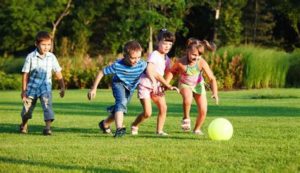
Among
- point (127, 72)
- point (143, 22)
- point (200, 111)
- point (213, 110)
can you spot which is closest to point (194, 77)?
point (200, 111)

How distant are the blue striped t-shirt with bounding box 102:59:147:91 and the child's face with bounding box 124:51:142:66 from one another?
7cm

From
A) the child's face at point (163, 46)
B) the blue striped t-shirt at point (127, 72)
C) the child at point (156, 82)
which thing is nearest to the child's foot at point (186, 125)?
the child at point (156, 82)

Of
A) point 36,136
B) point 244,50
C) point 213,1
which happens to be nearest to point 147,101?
point 36,136

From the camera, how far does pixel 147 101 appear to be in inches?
437

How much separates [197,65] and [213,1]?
2034 inches

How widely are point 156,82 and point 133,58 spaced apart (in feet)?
1.90

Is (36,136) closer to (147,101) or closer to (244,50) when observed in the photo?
(147,101)

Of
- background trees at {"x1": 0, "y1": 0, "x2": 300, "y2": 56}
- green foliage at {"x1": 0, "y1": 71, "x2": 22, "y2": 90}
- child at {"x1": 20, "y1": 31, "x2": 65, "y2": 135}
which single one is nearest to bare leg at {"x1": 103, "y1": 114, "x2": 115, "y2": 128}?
child at {"x1": 20, "y1": 31, "x2": 65, "y2": 135}

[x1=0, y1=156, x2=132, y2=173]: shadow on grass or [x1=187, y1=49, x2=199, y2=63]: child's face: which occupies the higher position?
[x1=187, y1=49, x2=199, y2=63]: child's face

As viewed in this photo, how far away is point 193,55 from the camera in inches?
441

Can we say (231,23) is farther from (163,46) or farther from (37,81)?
(163,46)

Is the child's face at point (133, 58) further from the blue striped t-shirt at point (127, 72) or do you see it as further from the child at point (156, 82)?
the child at point (156, 82)

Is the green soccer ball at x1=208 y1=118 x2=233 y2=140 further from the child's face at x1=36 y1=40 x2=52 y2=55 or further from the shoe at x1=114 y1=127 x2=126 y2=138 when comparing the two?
the child's face at x1=36 y1=40 x2=52 y2=55

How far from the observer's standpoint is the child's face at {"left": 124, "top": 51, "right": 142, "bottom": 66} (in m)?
10.8
